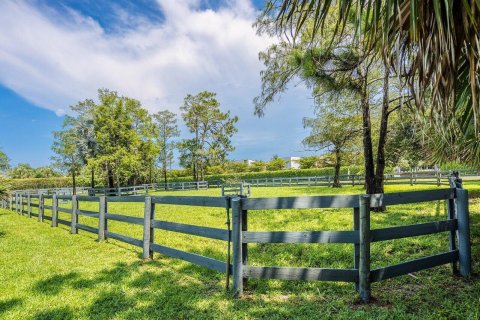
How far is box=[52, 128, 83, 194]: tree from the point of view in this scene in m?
33.5

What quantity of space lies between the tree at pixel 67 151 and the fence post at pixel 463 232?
118 feet

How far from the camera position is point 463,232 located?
3744 millimetres

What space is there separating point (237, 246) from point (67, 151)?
114ft

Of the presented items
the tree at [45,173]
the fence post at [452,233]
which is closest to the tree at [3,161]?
the fence post at [452,233]

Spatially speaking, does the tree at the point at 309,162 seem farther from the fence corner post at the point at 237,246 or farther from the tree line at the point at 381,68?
the fence corner post at the point at 237,246

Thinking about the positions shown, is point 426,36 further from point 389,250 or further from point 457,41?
point 389,250

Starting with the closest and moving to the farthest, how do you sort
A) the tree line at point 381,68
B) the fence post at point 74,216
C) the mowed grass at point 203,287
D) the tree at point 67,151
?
the tree line at point 381,68 < the mowed grass at point 203,287 < the fence post at point 74,216 < the tree at point 67,151

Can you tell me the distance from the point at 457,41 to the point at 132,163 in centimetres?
3040

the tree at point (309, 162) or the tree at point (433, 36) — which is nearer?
the tree at point (433, 36)

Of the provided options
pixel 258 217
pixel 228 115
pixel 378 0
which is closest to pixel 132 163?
pixel 228 115

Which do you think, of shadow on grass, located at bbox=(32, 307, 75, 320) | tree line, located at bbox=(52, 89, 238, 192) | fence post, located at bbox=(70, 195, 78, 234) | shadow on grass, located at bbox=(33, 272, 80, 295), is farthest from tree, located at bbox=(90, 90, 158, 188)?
shadow on grass, located at bbox=(32, 307, 75, 320)

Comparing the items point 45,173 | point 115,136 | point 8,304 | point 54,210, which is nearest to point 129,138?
point 115,136

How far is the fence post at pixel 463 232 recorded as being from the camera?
3729mm

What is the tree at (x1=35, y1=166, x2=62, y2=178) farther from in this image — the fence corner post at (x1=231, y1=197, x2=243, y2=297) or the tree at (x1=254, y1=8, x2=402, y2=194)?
the fence corner post at (x1=231, y1=197, x2=243, y2=297)
